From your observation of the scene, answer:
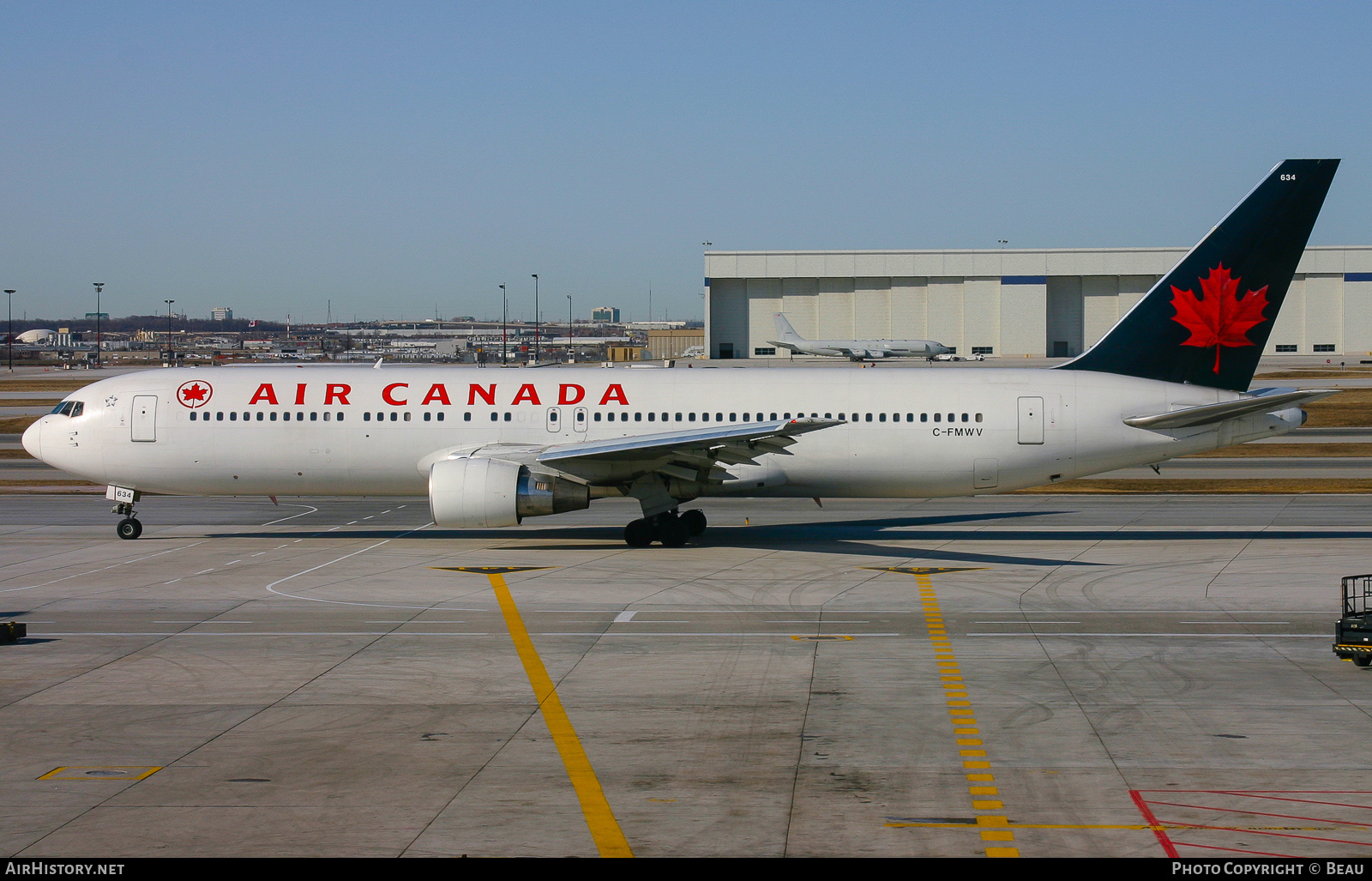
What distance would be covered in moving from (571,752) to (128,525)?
2156cm

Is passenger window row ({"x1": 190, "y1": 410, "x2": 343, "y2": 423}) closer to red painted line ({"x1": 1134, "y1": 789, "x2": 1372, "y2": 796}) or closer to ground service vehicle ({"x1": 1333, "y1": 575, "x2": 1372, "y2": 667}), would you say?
ground service vehicle ({"x1": 1333, "y1": 575, "x2": 1372, "y2": 667})

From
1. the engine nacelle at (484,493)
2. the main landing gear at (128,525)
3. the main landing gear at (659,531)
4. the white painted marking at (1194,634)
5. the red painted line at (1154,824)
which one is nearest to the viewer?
the red painted line at (1154,824)

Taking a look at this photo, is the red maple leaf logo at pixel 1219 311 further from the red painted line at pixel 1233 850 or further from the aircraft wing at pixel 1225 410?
the red painted line at pixel 1233 850

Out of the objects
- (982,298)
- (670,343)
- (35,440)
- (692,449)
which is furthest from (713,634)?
(670,343)

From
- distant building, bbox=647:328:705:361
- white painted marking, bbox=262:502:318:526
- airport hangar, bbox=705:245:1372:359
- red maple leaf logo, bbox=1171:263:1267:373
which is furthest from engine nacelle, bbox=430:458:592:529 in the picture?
distant building, bbox=647:328:705:361

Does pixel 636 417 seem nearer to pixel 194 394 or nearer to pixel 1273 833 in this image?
pixel 194 394

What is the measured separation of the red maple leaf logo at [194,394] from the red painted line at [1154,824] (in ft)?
83.2

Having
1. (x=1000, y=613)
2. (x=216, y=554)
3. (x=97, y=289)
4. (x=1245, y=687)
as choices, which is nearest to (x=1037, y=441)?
(x=1000, y=613)

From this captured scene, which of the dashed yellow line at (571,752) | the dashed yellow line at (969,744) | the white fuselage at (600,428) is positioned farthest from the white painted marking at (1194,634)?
the white fuselage at (600,428)

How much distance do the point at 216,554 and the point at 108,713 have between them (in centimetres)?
1382

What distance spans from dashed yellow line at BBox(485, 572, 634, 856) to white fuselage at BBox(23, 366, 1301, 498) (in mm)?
9596

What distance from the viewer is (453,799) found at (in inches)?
480

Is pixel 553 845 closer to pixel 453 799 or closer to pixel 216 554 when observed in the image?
pixel 453 799

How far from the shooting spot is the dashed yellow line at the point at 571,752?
36.7 ft
